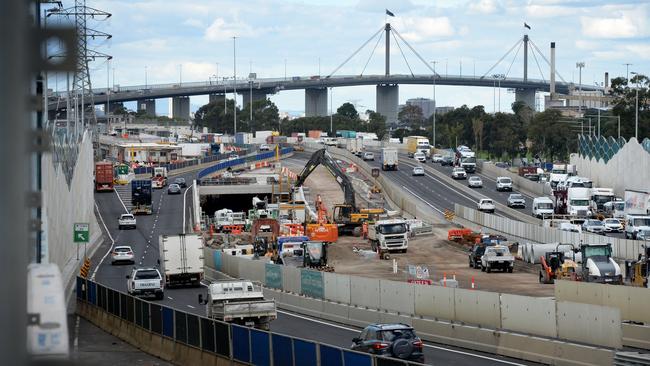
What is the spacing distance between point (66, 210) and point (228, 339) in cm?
3133

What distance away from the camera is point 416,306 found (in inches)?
1416

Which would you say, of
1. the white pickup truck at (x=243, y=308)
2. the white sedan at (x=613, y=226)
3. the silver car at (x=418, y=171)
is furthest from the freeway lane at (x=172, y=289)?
the white sedan at (x=613, y=226)

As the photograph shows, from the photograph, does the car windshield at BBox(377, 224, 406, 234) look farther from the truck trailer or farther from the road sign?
the road sign

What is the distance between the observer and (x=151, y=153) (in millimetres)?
172000

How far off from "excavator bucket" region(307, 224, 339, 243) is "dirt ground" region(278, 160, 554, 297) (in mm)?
642

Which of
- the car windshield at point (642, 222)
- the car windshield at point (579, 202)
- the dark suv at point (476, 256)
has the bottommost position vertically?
the dark suv at point (476, 256)

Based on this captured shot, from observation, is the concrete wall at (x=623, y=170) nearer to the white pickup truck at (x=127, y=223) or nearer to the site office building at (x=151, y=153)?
the white pickup truck at (x=127, y=223)

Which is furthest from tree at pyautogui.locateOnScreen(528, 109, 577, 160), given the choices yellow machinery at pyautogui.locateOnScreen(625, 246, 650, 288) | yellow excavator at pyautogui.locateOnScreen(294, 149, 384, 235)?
yellow machinery at pyautogui.locateOnScreen(625, 246, 650, 288)

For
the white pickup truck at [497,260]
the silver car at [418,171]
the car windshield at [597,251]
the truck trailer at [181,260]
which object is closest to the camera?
the car windshield at [597,251]

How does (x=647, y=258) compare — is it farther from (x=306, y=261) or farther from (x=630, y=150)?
(x=630, y=150)

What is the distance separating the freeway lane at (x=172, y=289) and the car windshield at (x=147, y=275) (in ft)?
3.47

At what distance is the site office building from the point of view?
170250 millimetres

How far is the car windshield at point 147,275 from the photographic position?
46.9 metres

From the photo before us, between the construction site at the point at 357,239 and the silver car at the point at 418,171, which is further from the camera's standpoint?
the silver car at the point at 418,171
